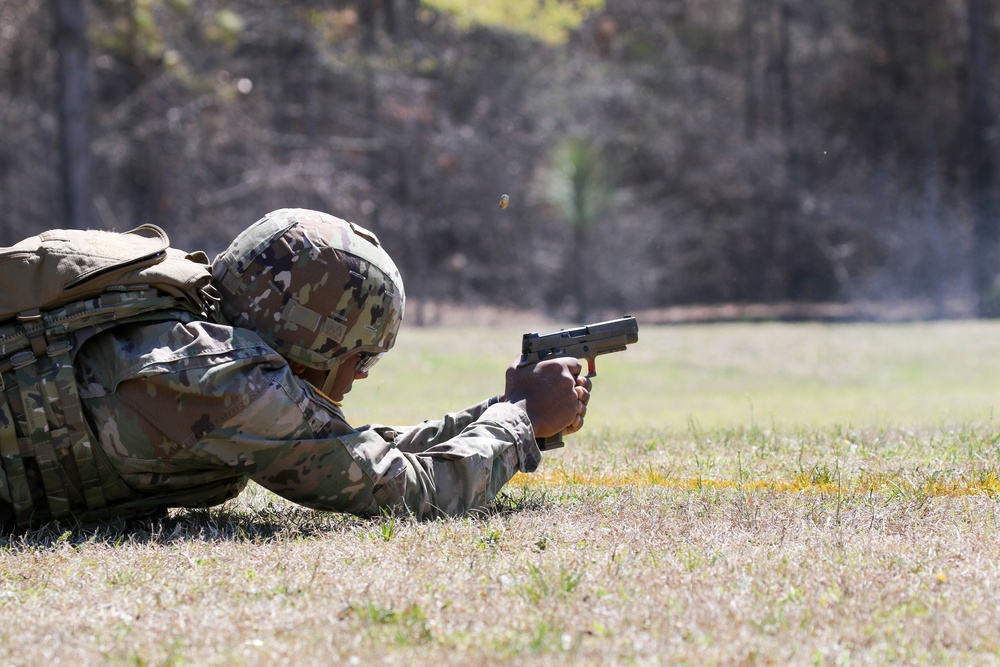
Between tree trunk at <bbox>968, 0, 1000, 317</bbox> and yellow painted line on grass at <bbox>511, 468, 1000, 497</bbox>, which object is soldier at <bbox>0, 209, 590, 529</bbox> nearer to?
yellow painted line on grass at <bbox>511, 468, 1000, 497</bbox>

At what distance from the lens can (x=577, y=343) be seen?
15.2 feet

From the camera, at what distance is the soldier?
12.4 feet

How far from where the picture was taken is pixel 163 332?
382 cm

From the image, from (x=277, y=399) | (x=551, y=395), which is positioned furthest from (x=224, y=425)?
(x=551, y=395)

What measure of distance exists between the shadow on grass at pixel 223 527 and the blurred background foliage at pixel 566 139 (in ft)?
67.7

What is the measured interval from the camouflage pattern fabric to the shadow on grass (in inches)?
6.3

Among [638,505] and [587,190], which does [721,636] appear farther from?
[587,190]

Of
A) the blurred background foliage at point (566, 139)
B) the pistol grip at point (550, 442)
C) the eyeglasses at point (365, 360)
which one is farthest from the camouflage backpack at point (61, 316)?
the blurred background foliage at point (566, 139)

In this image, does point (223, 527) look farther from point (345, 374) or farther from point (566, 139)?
point (566, 139)

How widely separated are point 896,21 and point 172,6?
2102 centimetres

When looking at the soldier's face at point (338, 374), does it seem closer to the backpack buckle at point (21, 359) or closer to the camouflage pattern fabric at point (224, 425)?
the camouflage pattern fabric at point (224, 425)

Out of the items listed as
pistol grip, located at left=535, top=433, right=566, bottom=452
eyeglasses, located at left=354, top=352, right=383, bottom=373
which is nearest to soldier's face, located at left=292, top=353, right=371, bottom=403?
eyeglasses, located at left=354, top=352, right=383, bottom=373

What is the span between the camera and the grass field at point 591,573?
293cm

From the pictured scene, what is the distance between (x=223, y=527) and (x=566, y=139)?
2568 cm
